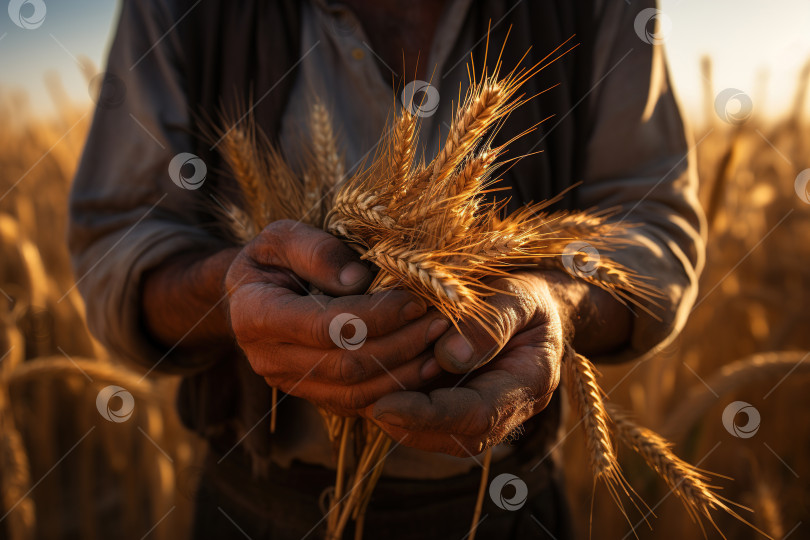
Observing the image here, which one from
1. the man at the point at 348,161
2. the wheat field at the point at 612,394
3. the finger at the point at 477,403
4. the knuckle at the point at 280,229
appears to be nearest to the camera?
the finger at the point at 477,403

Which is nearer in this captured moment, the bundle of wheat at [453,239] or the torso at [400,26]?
the bundle of wheat at [453,239]

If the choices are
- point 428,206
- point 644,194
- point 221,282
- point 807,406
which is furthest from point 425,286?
point 807,406

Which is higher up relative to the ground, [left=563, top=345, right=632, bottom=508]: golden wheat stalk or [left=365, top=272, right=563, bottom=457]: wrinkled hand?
[left=365, top=272, right=563, bottom=457]: wrinkled hand

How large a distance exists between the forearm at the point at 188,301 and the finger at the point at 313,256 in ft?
→ 0.64

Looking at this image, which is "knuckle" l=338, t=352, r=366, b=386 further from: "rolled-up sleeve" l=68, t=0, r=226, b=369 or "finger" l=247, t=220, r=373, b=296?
"rolled-up sleeve" l=68, t=0, r=226, b=369

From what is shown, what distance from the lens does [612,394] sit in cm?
239

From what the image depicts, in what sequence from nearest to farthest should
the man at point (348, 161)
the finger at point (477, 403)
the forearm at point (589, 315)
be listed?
the finger at point (477, 403)
the forearm at point (589, 315)
the man at point (348, 161)

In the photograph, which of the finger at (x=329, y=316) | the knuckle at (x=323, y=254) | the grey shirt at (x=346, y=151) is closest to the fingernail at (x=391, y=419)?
the finger at (x=329, y=316)

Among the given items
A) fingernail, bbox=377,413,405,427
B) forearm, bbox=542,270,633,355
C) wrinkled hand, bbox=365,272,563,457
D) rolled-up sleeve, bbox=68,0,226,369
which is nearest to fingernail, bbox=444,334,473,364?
wrinkled hand, bbox=365,272,563,457

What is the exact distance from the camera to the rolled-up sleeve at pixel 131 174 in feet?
3.69

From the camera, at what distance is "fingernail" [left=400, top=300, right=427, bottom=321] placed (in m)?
0.70

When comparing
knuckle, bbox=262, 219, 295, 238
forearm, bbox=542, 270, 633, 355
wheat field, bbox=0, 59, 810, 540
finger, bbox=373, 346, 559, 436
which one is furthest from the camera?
wheat field, bbox=0, 59, 810, 540

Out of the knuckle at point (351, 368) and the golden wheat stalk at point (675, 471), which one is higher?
the knuckle at point (351, 368)

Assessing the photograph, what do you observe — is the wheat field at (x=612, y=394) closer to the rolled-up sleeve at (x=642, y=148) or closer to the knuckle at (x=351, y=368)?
the rolled-up sleeve at (x=642, y=148)
